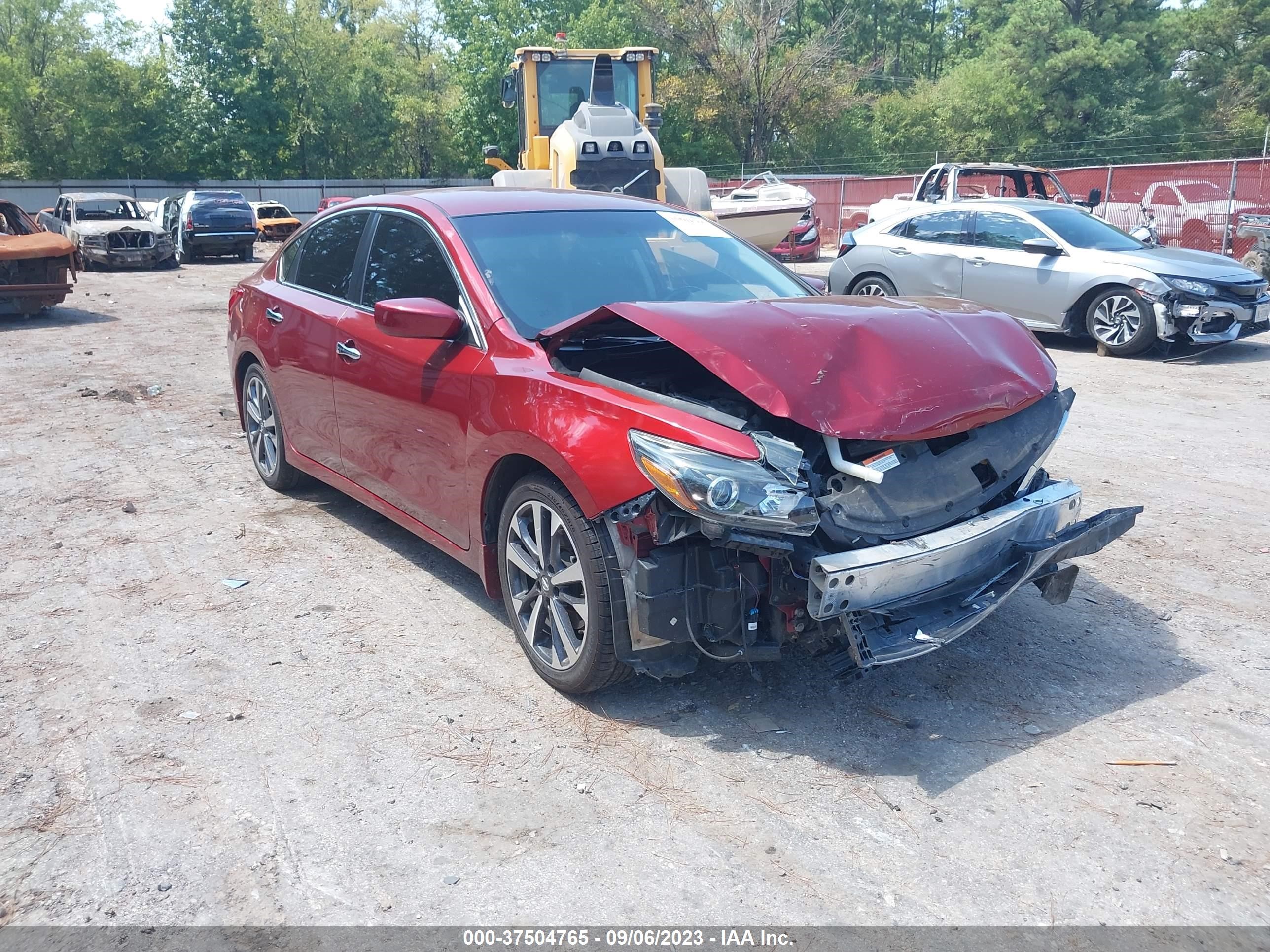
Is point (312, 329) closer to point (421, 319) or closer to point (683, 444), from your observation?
point (421, 319)

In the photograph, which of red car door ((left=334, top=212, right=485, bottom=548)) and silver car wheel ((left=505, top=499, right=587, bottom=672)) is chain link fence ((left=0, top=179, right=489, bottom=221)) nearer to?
red car door ((left=334, top=212, right=485, bottom=548))

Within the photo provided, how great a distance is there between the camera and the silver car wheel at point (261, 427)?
20.4ft

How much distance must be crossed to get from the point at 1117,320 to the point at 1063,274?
74 cm

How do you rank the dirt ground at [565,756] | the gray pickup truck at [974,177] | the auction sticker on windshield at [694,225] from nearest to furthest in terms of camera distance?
the dirt ground at [565,756]
the auction sticker on windshield at [694,225]
the gray pickup truck at [974,177]

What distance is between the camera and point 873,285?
12688mm

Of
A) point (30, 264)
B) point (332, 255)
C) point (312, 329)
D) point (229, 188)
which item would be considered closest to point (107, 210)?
point (30, 264)

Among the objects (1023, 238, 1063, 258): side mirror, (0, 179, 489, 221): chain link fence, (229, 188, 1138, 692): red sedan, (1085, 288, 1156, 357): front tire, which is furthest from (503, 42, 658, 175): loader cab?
(0, 179, 489, 221): chain link fence

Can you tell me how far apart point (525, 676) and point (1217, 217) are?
20.0 meters

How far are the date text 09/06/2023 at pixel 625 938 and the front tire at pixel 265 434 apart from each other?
4.03 metres

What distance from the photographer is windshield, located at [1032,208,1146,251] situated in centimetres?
1106

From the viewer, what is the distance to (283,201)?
4325 centimetres

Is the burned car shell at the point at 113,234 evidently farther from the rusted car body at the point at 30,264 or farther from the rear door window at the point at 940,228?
the rear door window at the point at 940,228

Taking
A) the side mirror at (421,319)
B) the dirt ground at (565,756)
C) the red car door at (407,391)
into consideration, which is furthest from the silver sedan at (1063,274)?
the side mirror at (421,319)

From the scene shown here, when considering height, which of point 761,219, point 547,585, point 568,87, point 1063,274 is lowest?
point 547,585
